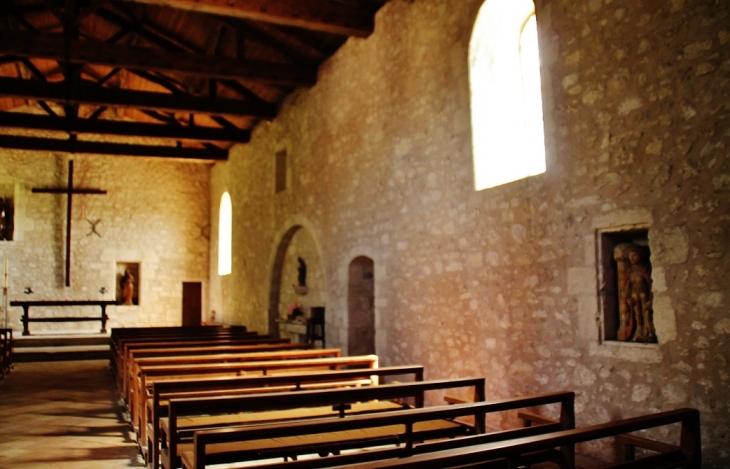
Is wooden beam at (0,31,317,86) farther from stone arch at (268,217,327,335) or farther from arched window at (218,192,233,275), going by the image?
arched window at (218,192,233,275)

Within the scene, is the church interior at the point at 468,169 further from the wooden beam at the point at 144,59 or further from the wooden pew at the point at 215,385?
the wooden pew at the point at 215,385

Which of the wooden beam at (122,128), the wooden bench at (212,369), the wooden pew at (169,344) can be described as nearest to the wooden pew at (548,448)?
the wooden bench at (212,369)

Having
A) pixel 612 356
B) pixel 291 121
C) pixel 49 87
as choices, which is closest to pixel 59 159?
pixel 49 87

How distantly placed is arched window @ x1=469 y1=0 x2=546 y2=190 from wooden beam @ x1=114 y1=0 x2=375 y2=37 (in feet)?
7.19

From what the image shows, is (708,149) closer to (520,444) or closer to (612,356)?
(612,356)

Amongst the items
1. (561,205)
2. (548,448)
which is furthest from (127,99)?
(548,448)

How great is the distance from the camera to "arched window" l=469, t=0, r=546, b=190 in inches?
209

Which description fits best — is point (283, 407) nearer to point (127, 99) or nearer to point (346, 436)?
point (346, 436)

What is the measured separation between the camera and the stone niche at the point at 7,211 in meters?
14.4

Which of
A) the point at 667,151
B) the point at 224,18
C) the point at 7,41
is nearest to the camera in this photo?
the point at 667,151

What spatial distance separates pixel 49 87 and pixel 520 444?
956 centimetres

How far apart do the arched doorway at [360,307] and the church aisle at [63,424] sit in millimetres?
2910

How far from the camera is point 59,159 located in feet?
49.0

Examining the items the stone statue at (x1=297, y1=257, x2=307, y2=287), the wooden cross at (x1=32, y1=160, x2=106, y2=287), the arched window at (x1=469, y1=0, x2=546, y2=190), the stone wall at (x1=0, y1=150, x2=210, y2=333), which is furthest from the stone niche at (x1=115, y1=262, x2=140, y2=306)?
the arched window at (x1=469, y1=0, x2=546, y2=190)
